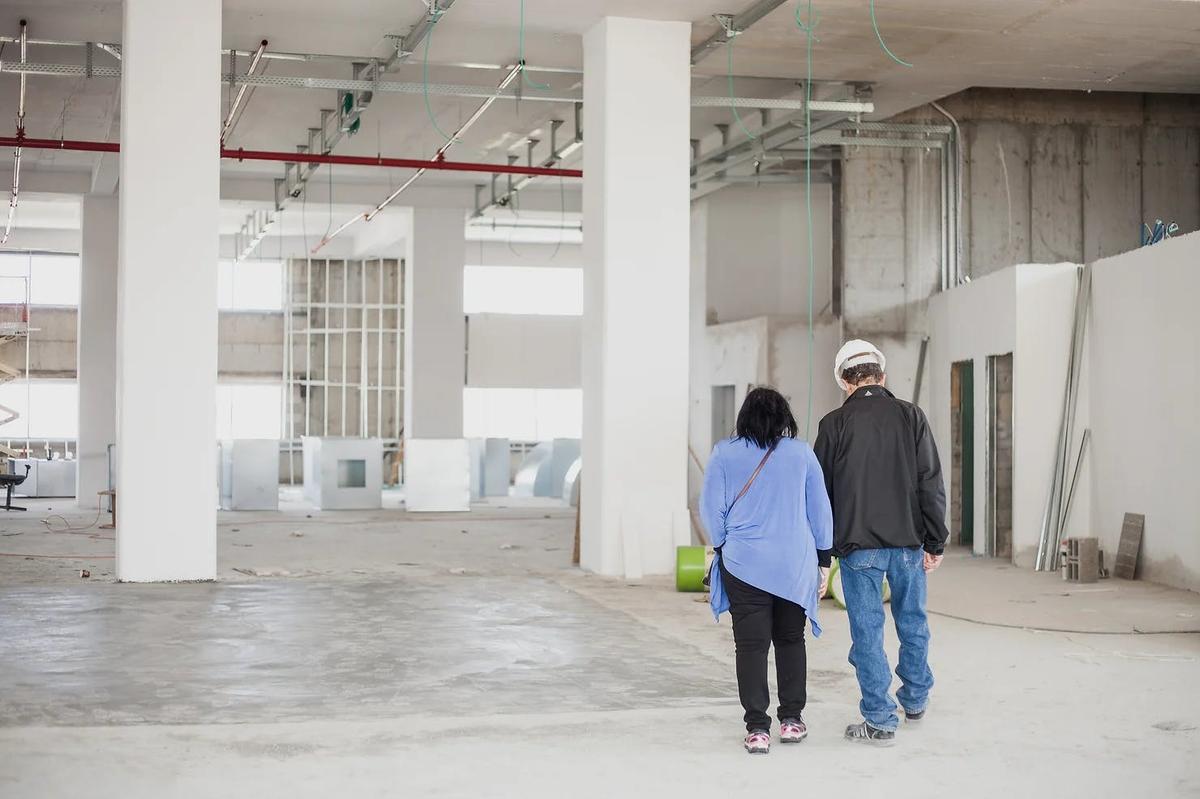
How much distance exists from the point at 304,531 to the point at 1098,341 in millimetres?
8880

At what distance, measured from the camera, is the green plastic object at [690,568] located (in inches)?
400

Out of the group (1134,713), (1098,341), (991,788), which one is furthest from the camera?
(1098,341)

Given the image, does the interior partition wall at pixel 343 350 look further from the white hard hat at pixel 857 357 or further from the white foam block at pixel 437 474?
the white hard hat at pixel 857 357

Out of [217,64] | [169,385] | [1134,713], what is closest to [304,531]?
[169,385]

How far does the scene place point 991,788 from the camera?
4785 mm

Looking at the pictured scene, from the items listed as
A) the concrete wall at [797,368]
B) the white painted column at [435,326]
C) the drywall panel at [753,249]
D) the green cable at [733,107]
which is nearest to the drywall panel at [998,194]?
the concrete wall at [797,368]

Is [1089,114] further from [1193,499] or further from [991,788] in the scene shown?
[991,788]

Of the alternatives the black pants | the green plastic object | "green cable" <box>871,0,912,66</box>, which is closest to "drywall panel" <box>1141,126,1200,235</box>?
"green cable" <box>871,0,912,66</box>

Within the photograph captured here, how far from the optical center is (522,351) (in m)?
29.1

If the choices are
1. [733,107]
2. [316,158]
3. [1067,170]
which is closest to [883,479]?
[733,107]

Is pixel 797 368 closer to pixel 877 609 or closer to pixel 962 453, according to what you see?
pixel 962 453

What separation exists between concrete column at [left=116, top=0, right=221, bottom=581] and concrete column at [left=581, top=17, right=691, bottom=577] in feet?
10.3

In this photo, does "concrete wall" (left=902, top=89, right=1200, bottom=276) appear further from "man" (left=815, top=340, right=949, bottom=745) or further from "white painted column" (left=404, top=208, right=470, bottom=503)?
"man" (left=815, top=340, right=949, bottom=745)

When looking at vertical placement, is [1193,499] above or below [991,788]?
above
